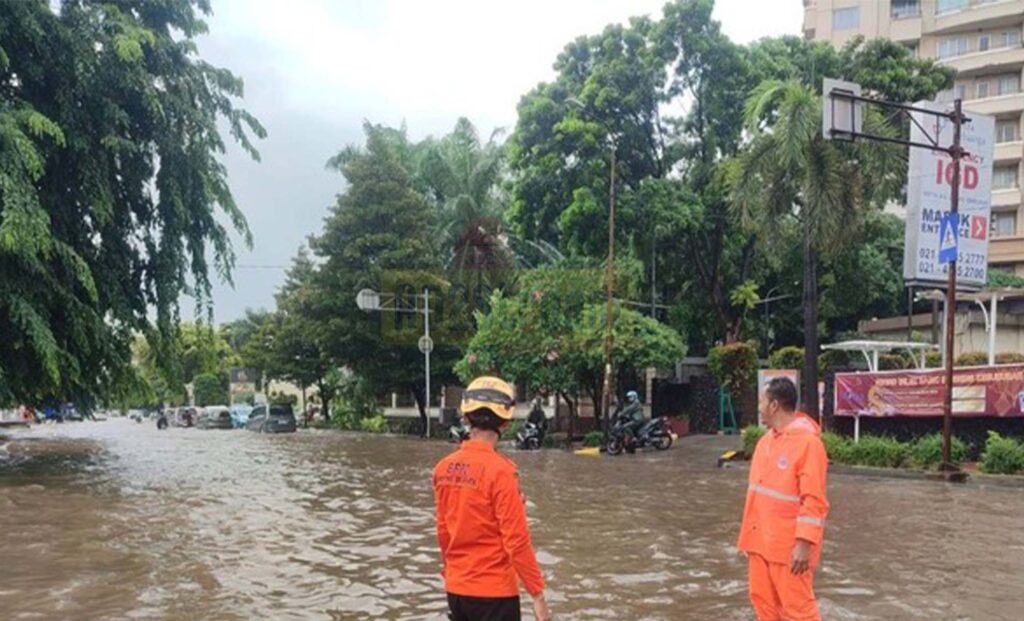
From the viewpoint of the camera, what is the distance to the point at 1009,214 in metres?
47.6

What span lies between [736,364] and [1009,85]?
32817 millimetres

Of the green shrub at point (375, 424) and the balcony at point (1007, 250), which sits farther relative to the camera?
the balcony at point (1007, 250)

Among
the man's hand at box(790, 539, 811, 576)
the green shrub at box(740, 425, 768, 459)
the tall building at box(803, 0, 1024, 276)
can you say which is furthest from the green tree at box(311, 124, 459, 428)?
the man's hand at box(790, 539, 811, 576)

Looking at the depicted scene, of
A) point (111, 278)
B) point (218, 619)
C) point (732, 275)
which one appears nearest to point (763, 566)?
point (218, 619)

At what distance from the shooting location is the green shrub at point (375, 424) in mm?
39781

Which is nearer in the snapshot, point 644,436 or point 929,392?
point 929,392

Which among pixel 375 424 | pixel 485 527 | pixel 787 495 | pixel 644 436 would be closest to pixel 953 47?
pixel 375 424

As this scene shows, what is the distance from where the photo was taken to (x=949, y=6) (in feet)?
163

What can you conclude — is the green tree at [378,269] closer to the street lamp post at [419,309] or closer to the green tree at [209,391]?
the street lamp post at [419,309]

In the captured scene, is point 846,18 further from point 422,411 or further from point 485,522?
point 485,522

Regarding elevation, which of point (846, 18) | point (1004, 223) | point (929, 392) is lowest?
point (929, 392)

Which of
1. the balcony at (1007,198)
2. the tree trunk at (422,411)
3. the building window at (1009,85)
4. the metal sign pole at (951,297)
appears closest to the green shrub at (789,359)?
the metal sign pole at (951,297)

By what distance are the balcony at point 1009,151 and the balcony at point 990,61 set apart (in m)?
4.06

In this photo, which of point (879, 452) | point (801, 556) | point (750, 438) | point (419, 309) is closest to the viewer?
point (801, 556)
